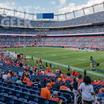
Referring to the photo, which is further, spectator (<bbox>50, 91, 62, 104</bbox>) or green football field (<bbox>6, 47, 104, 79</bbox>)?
green football field (<bbox>6, 47, 104, 79</bbox>)

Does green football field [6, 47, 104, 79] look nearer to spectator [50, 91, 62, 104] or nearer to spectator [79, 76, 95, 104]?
spectator [50, 91, 62, 104]

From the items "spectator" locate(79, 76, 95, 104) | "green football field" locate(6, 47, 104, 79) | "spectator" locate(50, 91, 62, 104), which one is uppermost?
"spectator" locate(79, 76, 95, 104)

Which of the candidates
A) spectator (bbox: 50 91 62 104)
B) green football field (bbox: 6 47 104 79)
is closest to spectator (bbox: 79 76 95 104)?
spectator (bbox: 50 91 62 104)

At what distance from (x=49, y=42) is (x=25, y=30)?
40.8 feet

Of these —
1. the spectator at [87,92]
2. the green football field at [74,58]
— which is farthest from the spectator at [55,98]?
the green football field at [74,58]

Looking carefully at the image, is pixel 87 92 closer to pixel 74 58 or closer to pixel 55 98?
pixel 55 98

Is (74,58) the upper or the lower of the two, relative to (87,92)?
lower

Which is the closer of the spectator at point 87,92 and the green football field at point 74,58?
the spectator at point 87,92

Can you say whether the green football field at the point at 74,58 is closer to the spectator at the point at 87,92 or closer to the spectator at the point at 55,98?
the spectator at the point at 55,98

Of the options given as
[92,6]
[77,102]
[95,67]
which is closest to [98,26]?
[92,6]

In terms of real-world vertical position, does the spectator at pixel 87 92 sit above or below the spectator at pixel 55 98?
above

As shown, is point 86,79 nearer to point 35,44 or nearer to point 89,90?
point 89,90

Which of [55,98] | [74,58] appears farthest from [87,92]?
[74,58]

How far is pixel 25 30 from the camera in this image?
356 feet
